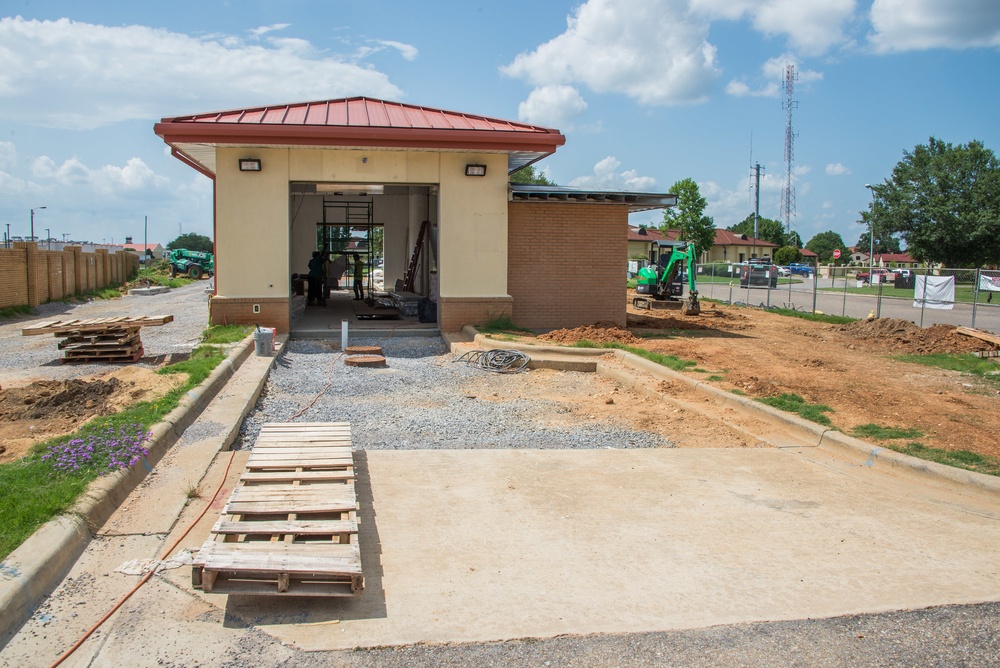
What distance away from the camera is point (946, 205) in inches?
2264

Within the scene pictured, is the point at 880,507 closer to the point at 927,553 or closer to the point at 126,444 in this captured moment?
the point at 927,553

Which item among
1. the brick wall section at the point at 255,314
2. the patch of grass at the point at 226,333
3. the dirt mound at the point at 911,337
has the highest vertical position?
the brick wall section at the point at 255,314

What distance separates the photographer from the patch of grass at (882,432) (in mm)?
8258

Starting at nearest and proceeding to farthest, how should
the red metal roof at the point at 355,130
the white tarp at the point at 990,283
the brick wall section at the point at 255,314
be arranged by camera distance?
the red metal roof at the point at 355,130 < the brick wall section at the point at 255,314 < the white tarp at the point at 990,283

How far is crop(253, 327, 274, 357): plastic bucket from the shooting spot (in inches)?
515

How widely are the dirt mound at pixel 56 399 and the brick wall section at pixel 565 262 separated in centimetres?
919

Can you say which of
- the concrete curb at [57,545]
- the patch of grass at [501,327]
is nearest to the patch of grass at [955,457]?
the concrete curb at [57,545]

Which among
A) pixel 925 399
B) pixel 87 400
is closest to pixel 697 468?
pixel 925 399

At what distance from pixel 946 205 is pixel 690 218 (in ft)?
63.1

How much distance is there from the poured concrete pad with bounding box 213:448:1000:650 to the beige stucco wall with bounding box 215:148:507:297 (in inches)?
366

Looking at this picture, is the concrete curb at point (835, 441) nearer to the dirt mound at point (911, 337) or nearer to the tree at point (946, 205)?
the dirt mound at point (911, 337)

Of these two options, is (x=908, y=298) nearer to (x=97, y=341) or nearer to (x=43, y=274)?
(x=97, y=341)

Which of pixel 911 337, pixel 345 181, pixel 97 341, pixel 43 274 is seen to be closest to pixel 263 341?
pixel 97 341

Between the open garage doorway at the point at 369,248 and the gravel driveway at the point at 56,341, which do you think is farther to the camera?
the open garage doorway at the point at 369,248
